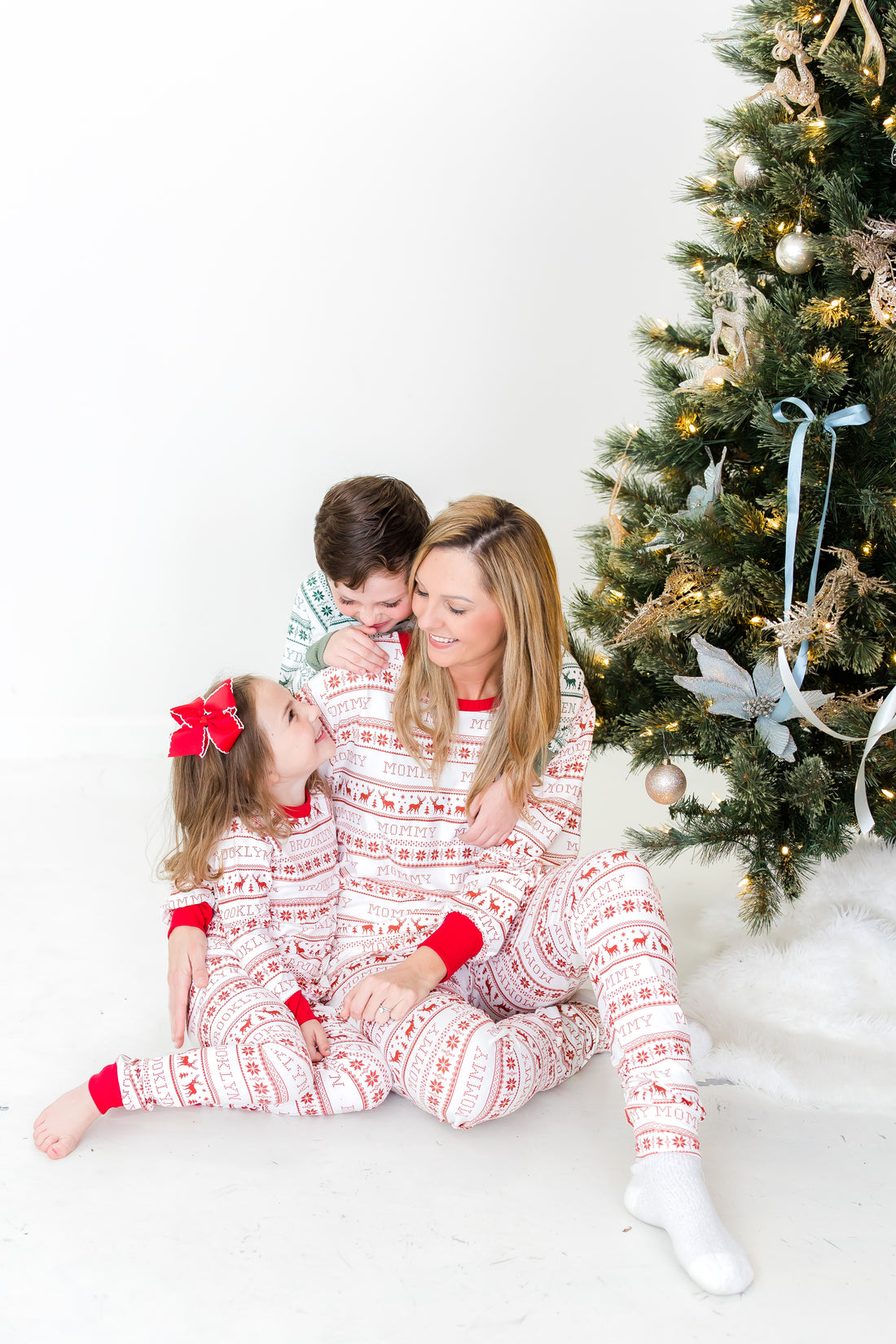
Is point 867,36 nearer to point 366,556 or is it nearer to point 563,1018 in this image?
point 366,556

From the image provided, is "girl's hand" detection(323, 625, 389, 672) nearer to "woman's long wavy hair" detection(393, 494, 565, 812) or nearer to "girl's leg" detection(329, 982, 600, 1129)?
"woman's long wavy hair" detection(393, 494, 565, 812)

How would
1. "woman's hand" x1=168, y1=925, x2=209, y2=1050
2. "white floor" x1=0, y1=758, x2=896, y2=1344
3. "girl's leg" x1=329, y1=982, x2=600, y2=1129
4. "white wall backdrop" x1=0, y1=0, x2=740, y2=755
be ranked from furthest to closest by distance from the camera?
"white wall backdrop" x1=0, y1=0, x2=740, y2=755, "woman's hand" x1=168, y1=925, x2=209, y2=1050, "girl's leg" x1=329, y1=982, x2=600, y2=1129, "white floor" x1=0, y1=758, x2=896, y2=1344

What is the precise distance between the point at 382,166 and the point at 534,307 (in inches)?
18.0

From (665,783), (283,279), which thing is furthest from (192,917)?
(283,279)

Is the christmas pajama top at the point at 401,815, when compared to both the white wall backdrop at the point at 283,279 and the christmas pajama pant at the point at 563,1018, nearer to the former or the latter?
the christmas pajama pant at the point at 563,1018

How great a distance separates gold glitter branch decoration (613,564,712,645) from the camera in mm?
1582

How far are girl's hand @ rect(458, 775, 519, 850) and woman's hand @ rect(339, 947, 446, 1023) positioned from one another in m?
0.19

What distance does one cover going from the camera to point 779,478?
1.55 m

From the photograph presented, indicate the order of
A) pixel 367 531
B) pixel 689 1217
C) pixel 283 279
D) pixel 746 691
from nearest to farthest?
pixel 689 1217 < pixel 746 691 < pixel 367 531 < pixel 283 279

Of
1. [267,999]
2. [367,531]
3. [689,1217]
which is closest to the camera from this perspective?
[689,1217]

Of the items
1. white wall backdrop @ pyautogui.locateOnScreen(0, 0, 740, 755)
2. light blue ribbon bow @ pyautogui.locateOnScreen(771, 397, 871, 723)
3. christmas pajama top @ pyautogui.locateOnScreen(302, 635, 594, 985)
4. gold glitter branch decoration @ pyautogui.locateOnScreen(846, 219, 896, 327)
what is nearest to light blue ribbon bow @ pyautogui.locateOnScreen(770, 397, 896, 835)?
light blue ribbon bow @ pyautogui.locateOnScreen(771, 397, 871, 723)

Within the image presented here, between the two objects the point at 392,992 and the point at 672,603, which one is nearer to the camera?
the point at 392,992

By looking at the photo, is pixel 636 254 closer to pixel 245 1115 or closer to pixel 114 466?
pixel 114 466

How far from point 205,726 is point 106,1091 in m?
0.45
